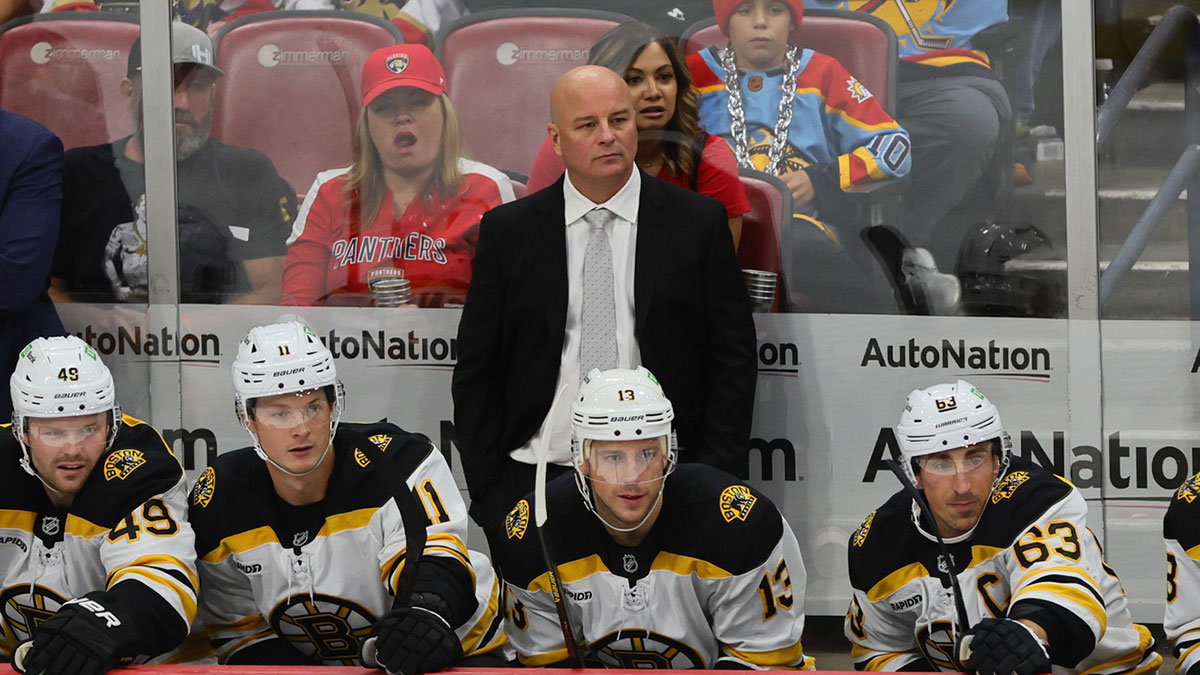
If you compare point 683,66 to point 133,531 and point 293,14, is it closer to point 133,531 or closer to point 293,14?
point 293,14

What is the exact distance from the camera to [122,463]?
3.46 metres

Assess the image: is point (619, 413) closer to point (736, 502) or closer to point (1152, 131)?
point (736, 502)

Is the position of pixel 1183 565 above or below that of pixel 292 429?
below

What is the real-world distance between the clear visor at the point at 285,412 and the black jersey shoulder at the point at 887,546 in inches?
49.4

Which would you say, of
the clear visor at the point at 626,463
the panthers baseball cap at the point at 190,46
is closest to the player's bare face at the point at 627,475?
the clear visor at the point at 626,463

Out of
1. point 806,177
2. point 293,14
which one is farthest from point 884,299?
point 293,14

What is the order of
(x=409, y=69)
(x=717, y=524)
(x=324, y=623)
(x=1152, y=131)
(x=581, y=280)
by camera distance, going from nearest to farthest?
(x=717, y=524) < (x=324, y=623) < (x=581, y=280) < (x=1152, y=131) < (x=409, y=69)

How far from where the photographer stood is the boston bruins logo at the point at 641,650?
333 centimetres

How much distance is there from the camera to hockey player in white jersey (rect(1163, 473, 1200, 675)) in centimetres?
313

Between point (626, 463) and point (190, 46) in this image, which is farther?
point (190, 46)

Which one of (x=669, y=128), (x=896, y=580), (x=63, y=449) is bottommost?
(x=896, y=580)

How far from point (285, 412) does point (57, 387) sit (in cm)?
50

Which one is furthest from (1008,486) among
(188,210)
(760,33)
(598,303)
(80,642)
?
(188,210)

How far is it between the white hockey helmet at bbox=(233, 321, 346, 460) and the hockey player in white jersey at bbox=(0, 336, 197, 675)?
26 centimetres
